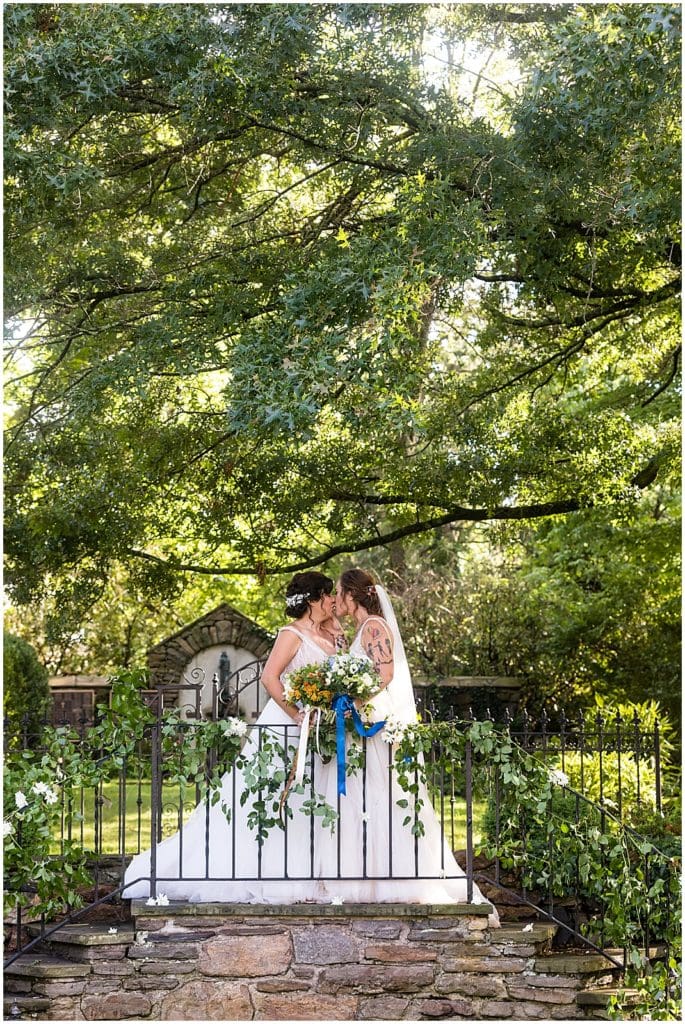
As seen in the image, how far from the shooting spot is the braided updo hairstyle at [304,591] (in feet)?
21.7

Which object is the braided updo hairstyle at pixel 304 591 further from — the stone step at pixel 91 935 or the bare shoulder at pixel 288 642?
the stone step at pixel 91 935

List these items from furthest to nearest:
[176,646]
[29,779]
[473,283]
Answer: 1. [176,646]
2. [473,283]
3. [29,779]

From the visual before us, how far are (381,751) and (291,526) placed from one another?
10.7 ft

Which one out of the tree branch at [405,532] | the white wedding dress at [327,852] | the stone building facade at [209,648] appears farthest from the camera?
the stone building facade at [209,648]

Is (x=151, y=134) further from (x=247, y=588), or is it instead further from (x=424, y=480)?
(x=247, y=588)

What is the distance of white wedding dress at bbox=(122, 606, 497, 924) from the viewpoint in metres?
5.96

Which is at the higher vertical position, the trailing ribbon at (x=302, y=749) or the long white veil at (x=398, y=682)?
the long white veil at (x=398, y=682)

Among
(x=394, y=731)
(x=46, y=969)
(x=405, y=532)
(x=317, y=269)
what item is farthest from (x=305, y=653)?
(x=405, y=532)

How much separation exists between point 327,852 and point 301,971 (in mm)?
698

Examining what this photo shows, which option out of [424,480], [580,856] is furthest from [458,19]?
[580,856]

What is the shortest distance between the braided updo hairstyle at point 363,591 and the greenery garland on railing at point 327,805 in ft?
2.69

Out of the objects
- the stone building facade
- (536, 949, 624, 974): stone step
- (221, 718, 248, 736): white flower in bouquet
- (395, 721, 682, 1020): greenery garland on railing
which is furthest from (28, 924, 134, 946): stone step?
the stone building facade

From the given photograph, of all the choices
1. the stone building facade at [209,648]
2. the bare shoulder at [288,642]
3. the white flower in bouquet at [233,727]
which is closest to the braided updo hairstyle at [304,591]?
the bare shoulder at [288,642]

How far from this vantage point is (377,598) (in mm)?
6422
